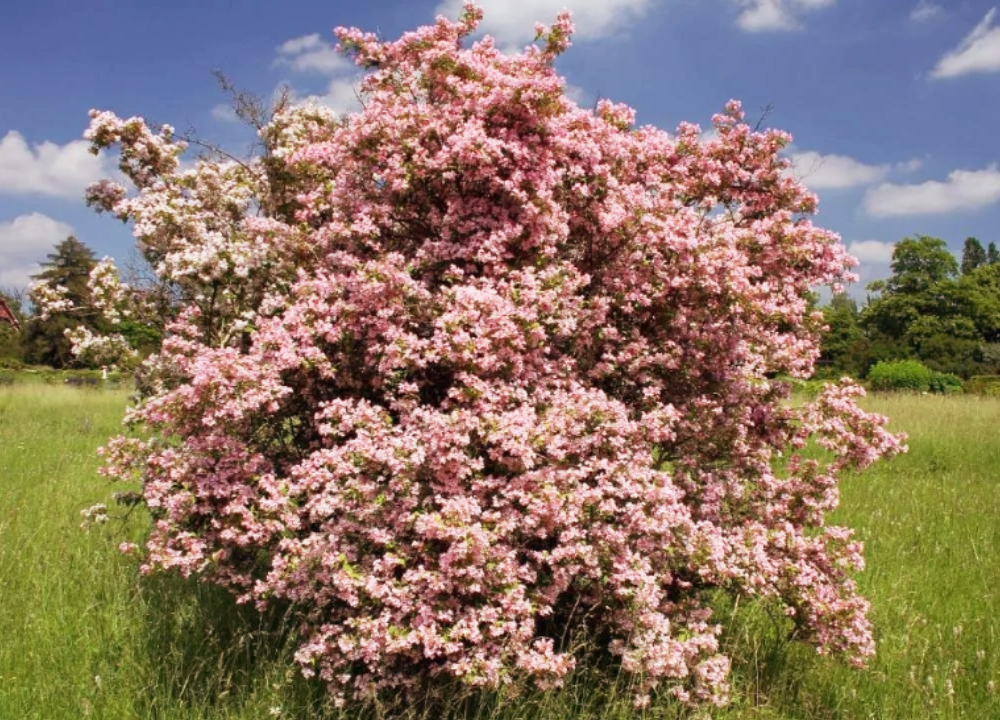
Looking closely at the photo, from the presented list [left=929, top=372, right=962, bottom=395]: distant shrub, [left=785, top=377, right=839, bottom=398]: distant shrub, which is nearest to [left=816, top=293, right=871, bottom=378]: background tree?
[left=929, top=372, right=962, bottom=395]: distant shrub

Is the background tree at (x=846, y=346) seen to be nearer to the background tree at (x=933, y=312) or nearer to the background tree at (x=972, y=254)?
the background tree at (x=933, y=312)

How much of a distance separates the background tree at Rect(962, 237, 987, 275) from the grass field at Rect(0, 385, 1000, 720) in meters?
117

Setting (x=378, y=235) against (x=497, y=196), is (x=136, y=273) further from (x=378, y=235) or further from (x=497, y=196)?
(x=497, y=196)

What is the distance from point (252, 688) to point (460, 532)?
2.05 metres

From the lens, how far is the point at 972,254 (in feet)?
363

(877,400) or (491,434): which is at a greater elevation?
(877,400)

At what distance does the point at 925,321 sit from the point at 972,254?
6332cm

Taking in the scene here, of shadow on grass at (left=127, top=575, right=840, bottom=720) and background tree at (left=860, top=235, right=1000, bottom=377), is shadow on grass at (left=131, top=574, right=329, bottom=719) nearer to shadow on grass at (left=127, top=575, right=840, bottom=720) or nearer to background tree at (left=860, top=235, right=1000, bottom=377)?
shadow on grass at (left=127, top=575, right=840, bottom=720)

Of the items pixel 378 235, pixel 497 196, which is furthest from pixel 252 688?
pixel 497 196

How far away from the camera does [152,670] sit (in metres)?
5.21

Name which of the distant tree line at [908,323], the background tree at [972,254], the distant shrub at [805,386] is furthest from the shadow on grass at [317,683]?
the background tree at [972,254]

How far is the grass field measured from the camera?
191 inches

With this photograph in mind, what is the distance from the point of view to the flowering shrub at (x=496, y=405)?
4383 millimetres

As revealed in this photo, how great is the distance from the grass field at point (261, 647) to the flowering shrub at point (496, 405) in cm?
38
